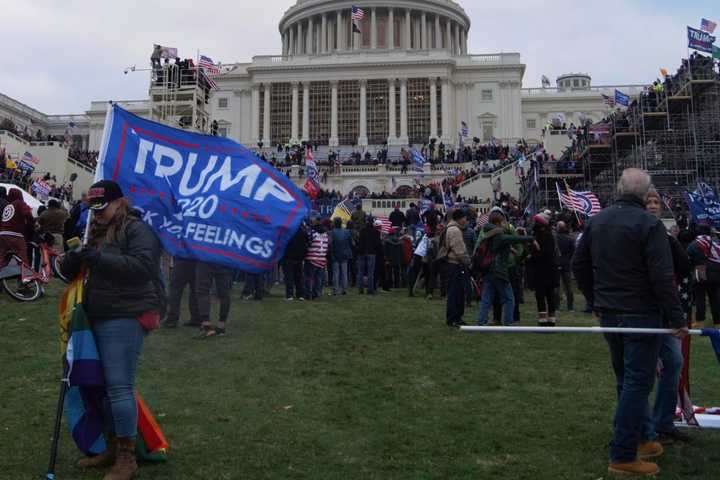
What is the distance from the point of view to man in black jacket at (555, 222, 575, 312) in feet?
43.7

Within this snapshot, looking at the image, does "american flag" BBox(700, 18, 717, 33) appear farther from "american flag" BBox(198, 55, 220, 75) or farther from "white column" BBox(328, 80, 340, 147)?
"white column" BBox(328, 80, 340, 147)

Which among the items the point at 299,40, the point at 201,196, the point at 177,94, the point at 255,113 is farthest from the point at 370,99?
the point at 201,196

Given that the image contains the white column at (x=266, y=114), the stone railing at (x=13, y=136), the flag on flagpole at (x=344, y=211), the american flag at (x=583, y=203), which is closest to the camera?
the american flag at (x=583, y=203)

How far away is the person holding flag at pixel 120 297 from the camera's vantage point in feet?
14.1

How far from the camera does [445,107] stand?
212ft

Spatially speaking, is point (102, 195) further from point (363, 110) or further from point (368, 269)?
point (363, 110)

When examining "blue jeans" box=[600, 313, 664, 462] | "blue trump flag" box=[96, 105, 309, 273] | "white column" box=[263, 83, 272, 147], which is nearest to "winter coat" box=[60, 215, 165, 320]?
"blue trump flag" box=[96, 105, 309, 273]

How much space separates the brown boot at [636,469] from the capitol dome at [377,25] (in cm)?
7696

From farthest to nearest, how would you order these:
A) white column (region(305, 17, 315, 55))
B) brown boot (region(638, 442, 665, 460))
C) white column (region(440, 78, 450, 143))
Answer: white column (region(305, 17, 315, 55))
white column (region(440, 78, 450, 143))
brown boot (region(638, 442, 665, 460))

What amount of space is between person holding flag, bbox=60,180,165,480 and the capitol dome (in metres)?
76.5

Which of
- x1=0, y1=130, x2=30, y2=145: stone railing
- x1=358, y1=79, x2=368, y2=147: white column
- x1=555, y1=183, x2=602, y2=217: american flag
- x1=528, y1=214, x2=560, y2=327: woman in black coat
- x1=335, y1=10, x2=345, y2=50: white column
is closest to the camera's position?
x1=528, y1=214, x2=560, y2=327: woman in black coat

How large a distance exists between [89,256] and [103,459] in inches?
59.1

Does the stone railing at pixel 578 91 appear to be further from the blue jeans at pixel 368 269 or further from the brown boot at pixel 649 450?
the brown boot at pixel 649 450

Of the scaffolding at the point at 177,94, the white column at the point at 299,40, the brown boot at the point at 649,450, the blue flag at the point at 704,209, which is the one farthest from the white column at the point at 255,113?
the brown boot at the point at 649,450
